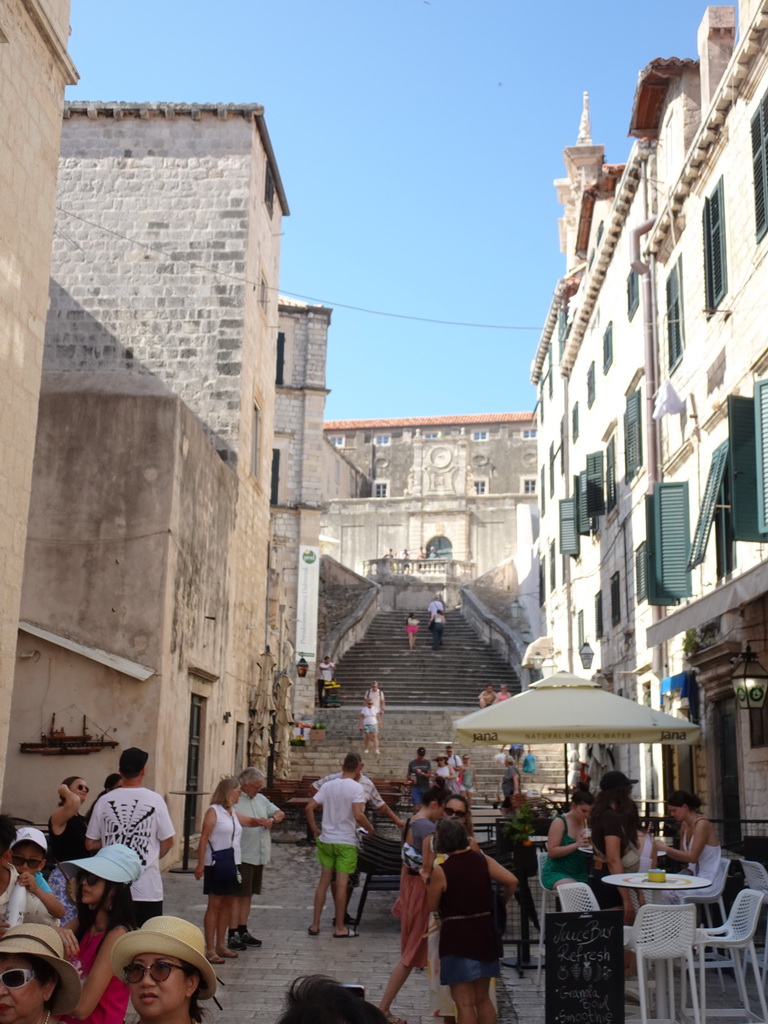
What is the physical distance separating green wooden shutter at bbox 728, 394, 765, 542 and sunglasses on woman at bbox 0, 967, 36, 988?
9.89m

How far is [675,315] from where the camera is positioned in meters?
17.7

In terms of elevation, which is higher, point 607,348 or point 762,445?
point 607,348

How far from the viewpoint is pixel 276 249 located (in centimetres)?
2397

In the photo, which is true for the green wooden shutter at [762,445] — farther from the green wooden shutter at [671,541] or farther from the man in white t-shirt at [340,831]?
the man in white t-shirt at [340,831]

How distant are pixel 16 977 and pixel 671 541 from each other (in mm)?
13822

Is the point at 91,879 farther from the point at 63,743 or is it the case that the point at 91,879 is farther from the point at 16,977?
the point at 63,743

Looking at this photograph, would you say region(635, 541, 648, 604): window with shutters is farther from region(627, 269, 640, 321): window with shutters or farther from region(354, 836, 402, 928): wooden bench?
region(354, 836, 402, 928): wooden bench

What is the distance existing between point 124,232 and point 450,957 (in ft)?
56.9

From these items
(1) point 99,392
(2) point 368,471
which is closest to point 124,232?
(1) point 99,392

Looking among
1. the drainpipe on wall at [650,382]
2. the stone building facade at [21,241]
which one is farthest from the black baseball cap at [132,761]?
the drainpipe on wall at [650,382]

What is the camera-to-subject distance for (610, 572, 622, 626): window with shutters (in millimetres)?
21859

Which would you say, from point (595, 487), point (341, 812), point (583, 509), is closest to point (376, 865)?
point (341, 812)

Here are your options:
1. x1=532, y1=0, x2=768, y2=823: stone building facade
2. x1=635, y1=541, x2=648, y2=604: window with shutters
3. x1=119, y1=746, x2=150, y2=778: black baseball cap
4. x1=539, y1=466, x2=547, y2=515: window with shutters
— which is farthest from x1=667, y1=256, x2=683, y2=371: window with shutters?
x1=539, y1=466, x2=547, y2=515: window with shutters

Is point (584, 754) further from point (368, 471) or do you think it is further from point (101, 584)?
point (368, 471)
